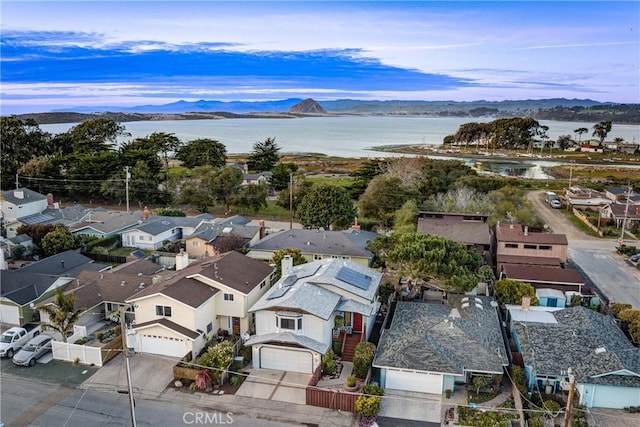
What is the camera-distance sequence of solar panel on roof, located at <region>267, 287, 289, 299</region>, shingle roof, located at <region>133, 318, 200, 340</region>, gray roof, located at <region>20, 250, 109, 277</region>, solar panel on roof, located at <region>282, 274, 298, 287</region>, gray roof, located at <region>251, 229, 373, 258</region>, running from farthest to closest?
gray roof, located at <region>251, 229, 373, 258</region> → gray roof, located at <region>20, 250, 109, 277</region> → solar panel on roof, located at <region>282, 274, 298, 287</region> → solar panel on roof, located at <region>267, 287, 289, 299</region> → shingle roof, located at <region>133, 318, 200, 340</region>

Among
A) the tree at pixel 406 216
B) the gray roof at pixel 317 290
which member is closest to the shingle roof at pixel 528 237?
the tree at pixel 406 216

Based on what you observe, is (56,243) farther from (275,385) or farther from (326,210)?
(275,385)

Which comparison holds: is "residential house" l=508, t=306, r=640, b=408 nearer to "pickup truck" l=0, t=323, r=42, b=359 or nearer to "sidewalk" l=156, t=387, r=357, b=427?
"sidewalk" l=156, t=387, r=357, b=427

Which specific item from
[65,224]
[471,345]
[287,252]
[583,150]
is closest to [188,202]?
[65,224]

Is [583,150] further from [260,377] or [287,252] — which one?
[260,377]

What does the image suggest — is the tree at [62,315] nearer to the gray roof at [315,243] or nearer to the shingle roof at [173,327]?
the shingle roof at [173,327]

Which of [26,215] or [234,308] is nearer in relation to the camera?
[234,308]

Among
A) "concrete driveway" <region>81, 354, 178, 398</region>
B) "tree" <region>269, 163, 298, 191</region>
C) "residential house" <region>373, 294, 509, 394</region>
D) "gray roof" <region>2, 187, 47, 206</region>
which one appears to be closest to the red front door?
"residential house" <region>373, 294, 509, 394</region>
